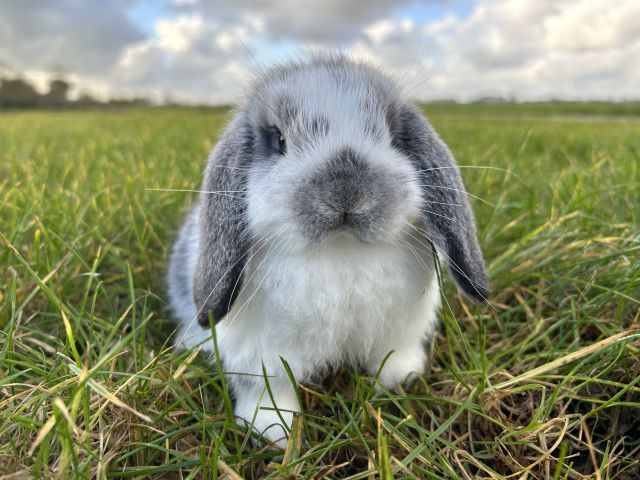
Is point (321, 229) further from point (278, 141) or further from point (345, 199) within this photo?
point (278, 141)

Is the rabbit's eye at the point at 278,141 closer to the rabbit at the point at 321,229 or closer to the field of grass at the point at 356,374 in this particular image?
the rabbit at the point at 321,229

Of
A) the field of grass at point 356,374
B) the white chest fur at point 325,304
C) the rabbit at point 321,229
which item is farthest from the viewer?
the white chest fur at point 325,304

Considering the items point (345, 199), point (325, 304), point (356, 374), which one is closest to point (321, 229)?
point (345, 199)

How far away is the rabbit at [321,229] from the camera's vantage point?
163 centimetres

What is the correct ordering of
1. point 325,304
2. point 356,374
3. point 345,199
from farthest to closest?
point 356,374 → point 325,304 → point 345,199

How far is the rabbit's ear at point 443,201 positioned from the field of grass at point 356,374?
25 centimetres

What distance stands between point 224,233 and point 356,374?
2.29 feet

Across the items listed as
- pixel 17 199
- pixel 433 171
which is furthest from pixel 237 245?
pixel 17 199

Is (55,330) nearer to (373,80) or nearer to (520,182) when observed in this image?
(373,80)

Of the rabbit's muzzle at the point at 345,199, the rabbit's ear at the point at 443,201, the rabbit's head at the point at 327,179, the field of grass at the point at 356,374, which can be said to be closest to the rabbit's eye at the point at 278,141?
the rabbit's head at the point at 327,179

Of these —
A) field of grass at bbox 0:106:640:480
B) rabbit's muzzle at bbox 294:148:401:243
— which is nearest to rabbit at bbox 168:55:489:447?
rabbit's muzzle at bbox 294:148:401:243

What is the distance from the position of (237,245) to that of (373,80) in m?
0.78

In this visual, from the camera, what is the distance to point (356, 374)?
74.0 inches

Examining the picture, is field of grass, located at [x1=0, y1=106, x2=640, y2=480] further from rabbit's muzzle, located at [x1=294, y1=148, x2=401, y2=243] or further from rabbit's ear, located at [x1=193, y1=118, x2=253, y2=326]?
rabbit's muzzle, located at [x1=294, y1=148, x2=401, y2=243]
